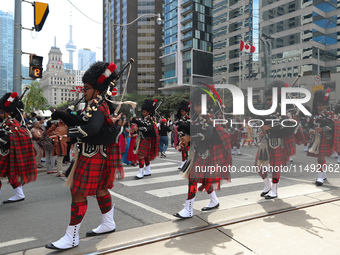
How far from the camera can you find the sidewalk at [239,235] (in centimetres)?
314

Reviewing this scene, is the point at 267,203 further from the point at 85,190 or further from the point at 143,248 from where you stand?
the point at 85,190

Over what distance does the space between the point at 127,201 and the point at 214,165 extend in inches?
76.8

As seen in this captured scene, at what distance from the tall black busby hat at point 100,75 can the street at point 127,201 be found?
1.91 m

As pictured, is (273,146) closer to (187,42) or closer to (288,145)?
(288,145)

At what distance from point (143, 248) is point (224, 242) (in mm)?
956

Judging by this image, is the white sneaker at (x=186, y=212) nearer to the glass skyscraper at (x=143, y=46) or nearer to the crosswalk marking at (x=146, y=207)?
the crosswalk marking at (x=146, y=207)

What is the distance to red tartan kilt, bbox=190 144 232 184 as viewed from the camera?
4121 millimetres

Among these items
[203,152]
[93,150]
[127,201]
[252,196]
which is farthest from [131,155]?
[93,150]

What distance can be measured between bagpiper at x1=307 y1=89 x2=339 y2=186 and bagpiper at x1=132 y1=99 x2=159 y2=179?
3832 millimetres

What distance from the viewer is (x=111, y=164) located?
345 centimetres

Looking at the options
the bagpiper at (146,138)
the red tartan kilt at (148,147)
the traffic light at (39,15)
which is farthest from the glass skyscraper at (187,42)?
the red tartan kilt at (148,147)

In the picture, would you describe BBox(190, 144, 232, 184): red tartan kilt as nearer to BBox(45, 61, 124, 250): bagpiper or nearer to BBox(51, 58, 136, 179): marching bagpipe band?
BBox(45, 61, 124, 250): bagpiper

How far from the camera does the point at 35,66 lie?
8.98m

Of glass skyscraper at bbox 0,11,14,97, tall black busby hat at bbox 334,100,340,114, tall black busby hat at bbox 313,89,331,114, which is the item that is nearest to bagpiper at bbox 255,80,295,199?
tall black busby hat at bbox 313,89,331,114
